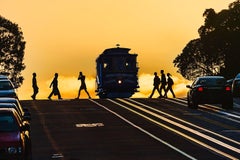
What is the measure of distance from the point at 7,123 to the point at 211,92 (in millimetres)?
23680

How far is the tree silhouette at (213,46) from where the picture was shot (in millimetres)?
106250

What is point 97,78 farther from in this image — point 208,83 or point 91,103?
point 208,83

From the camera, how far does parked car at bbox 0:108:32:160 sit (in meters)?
17.0

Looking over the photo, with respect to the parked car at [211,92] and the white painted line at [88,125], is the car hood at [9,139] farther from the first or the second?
the parked car at [211,92]

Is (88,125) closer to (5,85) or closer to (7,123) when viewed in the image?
(5,85)

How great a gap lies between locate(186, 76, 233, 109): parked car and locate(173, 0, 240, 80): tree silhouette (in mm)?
62326

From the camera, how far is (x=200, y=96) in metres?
40.6

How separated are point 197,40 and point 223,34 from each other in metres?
5.17

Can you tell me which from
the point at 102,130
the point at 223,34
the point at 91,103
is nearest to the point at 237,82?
the point at 91,103

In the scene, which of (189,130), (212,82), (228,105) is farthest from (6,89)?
(228,105)

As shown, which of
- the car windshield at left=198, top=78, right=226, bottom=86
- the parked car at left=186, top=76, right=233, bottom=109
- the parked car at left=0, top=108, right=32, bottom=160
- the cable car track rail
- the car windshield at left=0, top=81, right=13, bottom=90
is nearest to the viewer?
the parked car at left=0, top=108, right=32, bottom=160

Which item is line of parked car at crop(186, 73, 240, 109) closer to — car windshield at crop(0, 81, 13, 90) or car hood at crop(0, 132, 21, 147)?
car windshield at crop(0, 81, 13, 90)

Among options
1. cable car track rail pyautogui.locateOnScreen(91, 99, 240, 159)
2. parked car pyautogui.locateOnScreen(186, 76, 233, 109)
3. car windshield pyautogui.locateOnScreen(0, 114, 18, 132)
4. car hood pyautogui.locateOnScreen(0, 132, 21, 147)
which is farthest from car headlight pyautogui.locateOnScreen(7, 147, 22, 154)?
parked car pyautogui.locateOnScreen(186, 76, 233, 109)

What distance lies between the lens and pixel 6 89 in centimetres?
3772
